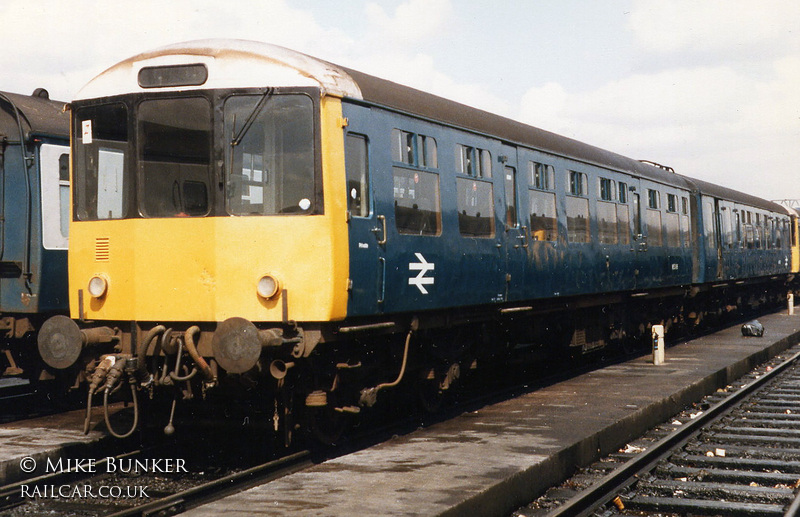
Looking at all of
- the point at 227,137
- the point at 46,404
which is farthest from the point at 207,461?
the point at 46,404

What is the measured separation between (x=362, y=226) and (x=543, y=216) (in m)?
4.66

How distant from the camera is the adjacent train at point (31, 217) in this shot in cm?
1041

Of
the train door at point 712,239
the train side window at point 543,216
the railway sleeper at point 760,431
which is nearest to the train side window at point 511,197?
the train side window at point 543,216

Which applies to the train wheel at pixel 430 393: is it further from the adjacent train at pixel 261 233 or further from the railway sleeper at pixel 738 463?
the railway sleeper at pixel 738 463

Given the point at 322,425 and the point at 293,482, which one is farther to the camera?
the point at 322,425

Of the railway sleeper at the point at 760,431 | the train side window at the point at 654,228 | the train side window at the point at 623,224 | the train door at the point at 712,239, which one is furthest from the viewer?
the train door at the point at 712,239

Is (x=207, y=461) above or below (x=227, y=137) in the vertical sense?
below

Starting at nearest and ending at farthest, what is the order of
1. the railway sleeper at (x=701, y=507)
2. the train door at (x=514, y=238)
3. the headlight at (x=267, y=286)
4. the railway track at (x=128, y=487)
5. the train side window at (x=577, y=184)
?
the railway sleeper at (x=701, y=507), the railway track at (x=128, y=487), the headlight at (x=267, y=286), the train door at (x=514, y=238), the train side window at (x=577, y=184)

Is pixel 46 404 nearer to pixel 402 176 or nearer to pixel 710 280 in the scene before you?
pixel 402 176

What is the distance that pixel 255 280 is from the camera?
750cm

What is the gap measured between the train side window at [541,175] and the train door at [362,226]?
4.12 meters

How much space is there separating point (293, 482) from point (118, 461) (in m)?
2.27

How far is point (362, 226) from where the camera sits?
26.0 ft

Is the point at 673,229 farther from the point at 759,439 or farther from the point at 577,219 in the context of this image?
the point at 759,439
